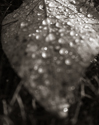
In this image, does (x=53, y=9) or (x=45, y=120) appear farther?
(x=53, y=9)

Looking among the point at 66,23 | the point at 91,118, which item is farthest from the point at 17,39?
the point at 91,118

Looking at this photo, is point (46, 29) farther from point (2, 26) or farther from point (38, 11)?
point (2, 26)

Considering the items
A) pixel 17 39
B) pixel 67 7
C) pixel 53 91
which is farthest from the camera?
pixel 67 7

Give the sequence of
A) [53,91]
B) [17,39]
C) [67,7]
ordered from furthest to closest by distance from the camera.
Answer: [67,7] < [17,39] < [53,91]

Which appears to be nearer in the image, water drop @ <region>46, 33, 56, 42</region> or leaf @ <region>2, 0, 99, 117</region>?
leaf @ <region>2, 0, 99, 117</region>

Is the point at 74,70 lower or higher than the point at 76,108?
higher

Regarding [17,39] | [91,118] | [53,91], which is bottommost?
[91,118]

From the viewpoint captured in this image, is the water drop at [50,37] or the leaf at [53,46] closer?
the leaf at [53,46]
